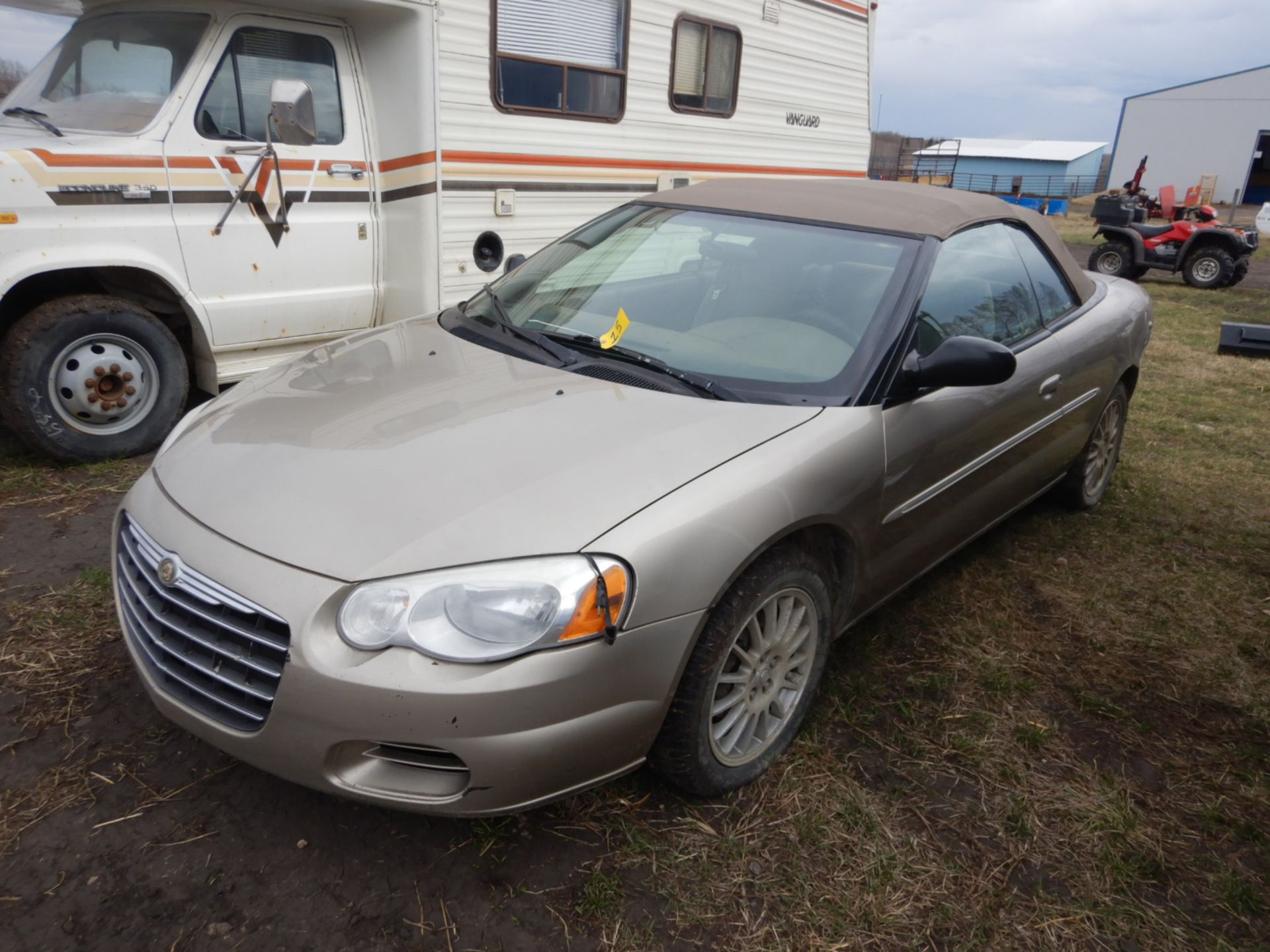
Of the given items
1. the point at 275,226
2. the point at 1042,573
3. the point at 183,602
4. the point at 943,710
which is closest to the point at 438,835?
the point at 183,602

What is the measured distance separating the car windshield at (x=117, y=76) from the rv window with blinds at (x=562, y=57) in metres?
1.61

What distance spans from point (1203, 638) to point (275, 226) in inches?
183

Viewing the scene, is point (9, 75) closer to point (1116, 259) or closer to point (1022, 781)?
point (1022, 781)

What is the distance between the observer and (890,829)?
2336mm

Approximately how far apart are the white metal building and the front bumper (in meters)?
38.6

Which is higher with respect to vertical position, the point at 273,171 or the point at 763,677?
the point at 273,171

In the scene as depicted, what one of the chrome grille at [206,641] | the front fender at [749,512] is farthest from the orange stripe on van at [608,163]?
the chrome grille at [206,641]

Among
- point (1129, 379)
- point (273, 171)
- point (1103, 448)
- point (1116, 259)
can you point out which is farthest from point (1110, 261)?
point (273, 171)

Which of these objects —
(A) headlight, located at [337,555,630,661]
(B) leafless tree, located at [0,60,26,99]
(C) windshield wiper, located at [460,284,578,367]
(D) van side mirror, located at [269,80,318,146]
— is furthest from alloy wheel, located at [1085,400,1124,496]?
(B) leafless tree, located at [0,60,26,99]

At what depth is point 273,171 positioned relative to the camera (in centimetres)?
457

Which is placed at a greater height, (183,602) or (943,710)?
(183,602)

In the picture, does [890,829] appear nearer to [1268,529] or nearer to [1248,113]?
[1268,529]

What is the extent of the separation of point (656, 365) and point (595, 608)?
3.37ft

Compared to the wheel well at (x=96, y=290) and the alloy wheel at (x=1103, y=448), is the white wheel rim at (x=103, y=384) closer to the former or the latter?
the wheel well at (x=96, y=290)
